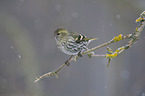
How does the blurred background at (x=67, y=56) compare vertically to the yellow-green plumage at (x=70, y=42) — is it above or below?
above

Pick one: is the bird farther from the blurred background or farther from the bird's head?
the blurred background

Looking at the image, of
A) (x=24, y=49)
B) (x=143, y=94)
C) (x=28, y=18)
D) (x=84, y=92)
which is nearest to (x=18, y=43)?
(x=24, y=49)

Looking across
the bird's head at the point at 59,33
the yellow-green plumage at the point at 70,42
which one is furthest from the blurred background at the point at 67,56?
the bird's head at the point at 59,33

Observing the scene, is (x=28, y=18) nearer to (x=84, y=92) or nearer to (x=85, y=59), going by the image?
(x=85, y=59)

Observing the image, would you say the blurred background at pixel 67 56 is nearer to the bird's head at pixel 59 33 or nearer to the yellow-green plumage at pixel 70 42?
the yellow-green plumage at pixel 70 42

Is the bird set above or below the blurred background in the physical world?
below

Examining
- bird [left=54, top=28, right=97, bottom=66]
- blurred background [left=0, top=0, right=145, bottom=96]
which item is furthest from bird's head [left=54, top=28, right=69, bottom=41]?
blurred background [left=0, top=0, right=145, bottom=96]
